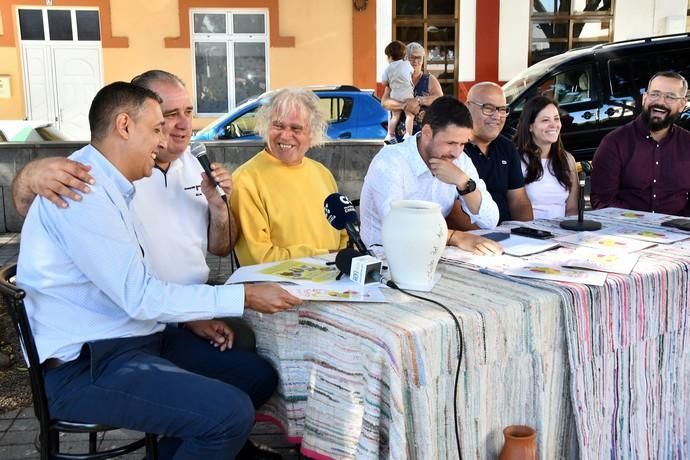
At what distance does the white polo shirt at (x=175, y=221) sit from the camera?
2562 millimetres

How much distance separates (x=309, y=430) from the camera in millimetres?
1981

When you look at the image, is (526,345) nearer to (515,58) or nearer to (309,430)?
(309,430)

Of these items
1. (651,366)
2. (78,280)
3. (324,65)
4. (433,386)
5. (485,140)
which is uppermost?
(324,65)

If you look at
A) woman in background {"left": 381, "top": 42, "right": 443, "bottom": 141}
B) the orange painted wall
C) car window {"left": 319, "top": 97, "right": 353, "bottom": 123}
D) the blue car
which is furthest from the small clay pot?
the orange painted wall

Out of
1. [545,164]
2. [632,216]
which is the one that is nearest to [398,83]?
[545,164]

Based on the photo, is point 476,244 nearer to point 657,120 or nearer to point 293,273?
point 293,273

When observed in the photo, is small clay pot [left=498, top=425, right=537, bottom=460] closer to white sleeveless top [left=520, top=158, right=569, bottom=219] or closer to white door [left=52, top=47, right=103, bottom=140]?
white sleeveless top [left=520, top=158, right=569, bottom=219]

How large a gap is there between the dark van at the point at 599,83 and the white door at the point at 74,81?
326 inches

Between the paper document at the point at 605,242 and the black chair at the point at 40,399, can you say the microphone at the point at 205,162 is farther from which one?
the paper document at the point at 605,242

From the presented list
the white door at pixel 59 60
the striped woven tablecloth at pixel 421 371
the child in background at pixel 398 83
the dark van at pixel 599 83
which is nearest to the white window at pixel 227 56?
the white door at pixel 59 60

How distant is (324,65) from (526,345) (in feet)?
39.4

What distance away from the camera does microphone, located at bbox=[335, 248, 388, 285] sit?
2.21 metres

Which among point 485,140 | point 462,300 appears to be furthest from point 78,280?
point 485,140

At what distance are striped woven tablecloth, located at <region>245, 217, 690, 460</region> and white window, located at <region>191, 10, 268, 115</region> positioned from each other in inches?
474
